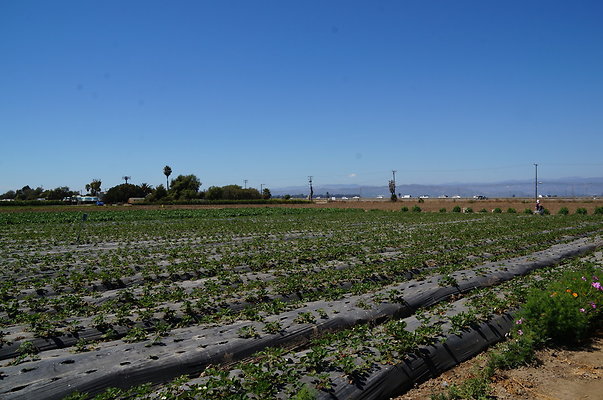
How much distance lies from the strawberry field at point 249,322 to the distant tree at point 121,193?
9025 cm

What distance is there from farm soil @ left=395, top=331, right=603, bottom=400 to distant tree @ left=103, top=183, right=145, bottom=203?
10291 cm

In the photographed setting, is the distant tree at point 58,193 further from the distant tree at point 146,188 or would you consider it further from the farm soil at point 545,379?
the farm soil at point 545,379

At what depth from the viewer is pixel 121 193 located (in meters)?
99.9

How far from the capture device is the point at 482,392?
4.95 metres

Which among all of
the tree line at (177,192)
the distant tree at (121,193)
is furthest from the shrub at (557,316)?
the distant tree at (121,193)

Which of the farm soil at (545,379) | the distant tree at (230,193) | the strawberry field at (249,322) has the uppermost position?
Answer: the distant tree at (230,193)

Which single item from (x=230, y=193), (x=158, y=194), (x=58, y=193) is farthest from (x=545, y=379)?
(x=58, y=193)

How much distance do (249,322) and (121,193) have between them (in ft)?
336

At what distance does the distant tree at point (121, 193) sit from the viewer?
320ft

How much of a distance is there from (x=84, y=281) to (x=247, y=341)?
6457mm

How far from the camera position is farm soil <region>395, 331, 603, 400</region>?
514 centimetres

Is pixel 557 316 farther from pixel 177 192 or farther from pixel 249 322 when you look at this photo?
pixel 177 192

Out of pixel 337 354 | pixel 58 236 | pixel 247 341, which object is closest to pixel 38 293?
pixel 247 341

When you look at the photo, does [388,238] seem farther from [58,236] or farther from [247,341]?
[58,236]
